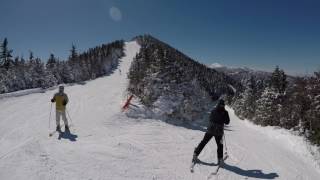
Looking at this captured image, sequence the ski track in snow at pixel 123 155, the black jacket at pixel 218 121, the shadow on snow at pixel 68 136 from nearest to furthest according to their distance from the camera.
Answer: the ski track in snow at pixel 123 155, the black jacket at pixel 218 121, the shadow on snow at pixel 68 136

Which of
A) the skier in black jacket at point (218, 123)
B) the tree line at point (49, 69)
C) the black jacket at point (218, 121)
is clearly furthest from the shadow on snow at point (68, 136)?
the tree line at point (49, 69)

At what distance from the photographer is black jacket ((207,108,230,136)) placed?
9.06 metres

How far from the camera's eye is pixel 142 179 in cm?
758

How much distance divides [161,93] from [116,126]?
1086 cm

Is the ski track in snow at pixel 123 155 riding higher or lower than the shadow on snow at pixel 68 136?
lower

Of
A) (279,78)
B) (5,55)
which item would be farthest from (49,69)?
(279,78)

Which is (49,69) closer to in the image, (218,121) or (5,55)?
(5,55)

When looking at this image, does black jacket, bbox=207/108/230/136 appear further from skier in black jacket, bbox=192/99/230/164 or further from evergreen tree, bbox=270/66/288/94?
evergreen tree, bbox=270/66/288/94

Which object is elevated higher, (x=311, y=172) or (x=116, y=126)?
(x=116, y=126)

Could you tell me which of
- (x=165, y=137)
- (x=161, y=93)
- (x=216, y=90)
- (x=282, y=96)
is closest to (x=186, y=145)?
(x=165, y=137)

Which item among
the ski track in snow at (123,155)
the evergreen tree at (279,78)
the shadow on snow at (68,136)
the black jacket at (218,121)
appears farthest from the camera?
the evergreen tree at (279,78)

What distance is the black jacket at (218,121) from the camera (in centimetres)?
906

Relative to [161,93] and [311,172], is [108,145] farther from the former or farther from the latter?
[161,93]

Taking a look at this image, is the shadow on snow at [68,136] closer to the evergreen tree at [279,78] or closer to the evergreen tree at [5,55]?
the evergreen tree at [279,78]
